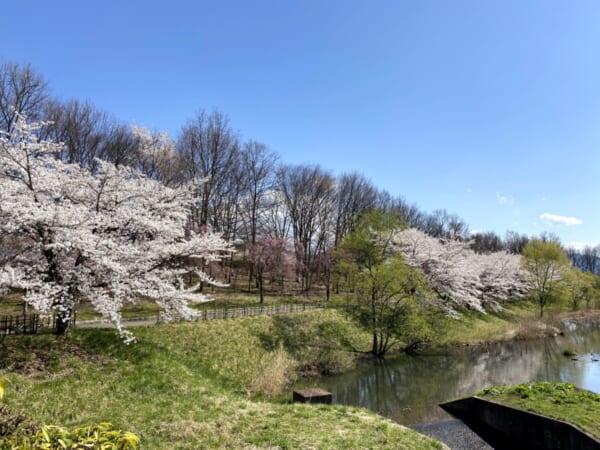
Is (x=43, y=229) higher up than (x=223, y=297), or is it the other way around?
(x=43, y=229)

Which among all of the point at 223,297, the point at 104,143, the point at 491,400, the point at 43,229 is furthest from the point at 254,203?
the point at 491,400

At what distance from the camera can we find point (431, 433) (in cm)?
1275

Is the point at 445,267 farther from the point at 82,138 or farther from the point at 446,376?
the point at 82,138

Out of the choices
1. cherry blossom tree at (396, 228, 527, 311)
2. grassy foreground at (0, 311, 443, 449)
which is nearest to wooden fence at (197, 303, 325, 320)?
grassy foreground at (0, 311, 443, 449)

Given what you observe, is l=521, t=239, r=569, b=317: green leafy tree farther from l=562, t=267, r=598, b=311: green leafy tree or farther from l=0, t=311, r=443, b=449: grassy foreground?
l=0, t=311, r=443, b=449: grassy foreground

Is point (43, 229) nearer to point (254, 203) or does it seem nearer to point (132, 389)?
point (132, 389)

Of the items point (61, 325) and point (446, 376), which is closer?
point (61, 325)

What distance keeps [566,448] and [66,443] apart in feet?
40.0

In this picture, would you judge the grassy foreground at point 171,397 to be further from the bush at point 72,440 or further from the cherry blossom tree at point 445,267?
the cherry blossom tree at point 445,267

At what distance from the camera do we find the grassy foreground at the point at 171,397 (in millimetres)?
8555

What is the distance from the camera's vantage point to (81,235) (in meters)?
12.9

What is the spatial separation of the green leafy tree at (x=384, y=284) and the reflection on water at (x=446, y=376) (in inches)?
66.2

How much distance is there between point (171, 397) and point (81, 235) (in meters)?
6.14

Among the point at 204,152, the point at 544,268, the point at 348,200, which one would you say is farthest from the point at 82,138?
the point at 544,268
